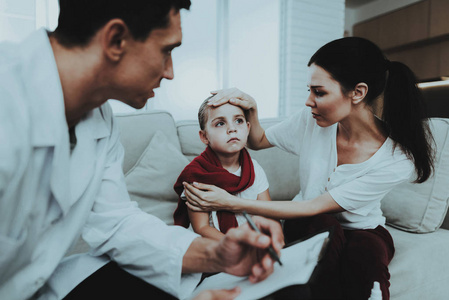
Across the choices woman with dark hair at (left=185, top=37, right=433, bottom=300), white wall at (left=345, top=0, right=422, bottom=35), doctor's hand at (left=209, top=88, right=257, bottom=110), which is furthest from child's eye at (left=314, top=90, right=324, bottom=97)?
white wall at (left=345, top=0, right=422, bottom=35)

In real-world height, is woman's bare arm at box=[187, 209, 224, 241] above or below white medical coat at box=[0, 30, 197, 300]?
below

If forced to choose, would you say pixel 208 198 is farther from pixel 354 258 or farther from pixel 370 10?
pixel 370 10

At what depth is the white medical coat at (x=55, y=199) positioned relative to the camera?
59cm

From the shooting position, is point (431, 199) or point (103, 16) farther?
point (431, 199)

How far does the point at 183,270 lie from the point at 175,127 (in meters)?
1.08

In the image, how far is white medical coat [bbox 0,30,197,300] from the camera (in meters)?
0.59

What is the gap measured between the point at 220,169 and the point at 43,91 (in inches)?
26.2

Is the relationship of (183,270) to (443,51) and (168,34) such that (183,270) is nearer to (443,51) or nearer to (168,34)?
(168,34)

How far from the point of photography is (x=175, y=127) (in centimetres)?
174

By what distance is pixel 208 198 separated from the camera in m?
1.05

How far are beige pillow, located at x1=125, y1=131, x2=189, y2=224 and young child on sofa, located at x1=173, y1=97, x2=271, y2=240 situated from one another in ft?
0.74

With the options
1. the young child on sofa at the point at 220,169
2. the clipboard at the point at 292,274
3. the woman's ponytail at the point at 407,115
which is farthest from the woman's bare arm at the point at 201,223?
the woman's ponytail at the point at 407,115

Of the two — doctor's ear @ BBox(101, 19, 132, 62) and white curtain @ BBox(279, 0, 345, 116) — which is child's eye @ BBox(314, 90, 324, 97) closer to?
doctor's ear @ BBox(101, 19, 132, 62)

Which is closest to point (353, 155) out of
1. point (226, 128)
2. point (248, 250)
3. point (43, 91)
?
point (226, 128)
